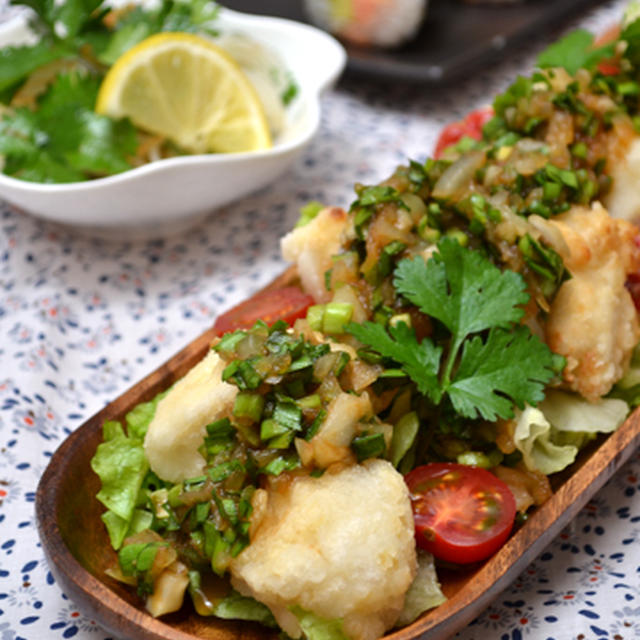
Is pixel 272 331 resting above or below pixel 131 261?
above

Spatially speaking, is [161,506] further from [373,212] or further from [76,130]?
[76,130]

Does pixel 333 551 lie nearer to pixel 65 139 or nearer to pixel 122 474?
pixel 122 474

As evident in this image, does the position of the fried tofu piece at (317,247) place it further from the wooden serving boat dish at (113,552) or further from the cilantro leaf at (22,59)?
the cilantro leaf at (22,59)

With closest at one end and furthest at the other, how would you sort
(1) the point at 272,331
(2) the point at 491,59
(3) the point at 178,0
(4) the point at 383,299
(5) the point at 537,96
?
(1) the point at 272,331, (4) the point at 383,299, (5) the point at 537,96, (3) the point at 178,0, (2) the point at 491,59

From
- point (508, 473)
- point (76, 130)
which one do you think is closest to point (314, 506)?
point (508, 473)

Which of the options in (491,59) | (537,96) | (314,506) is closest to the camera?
(314,506)

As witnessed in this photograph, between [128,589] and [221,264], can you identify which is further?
[221,264]

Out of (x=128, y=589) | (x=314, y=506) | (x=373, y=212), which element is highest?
(x=373, y=212)
